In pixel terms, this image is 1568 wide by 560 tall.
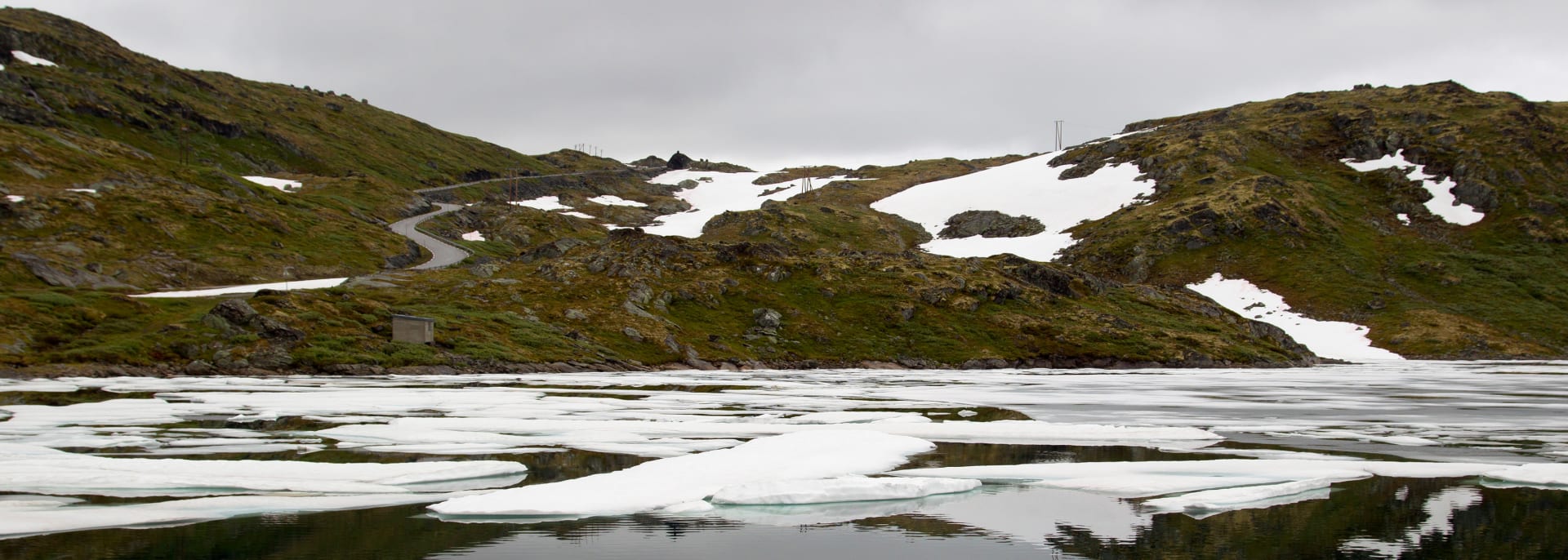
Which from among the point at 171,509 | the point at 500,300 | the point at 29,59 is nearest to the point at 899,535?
the point at 171,509

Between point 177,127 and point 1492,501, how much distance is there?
233973mm

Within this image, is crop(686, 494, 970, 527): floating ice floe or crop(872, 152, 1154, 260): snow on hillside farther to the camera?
crop(872, 152, 1154, 260): snow on hillside

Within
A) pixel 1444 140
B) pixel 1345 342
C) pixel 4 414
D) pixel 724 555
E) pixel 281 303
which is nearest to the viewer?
pixel 724 555

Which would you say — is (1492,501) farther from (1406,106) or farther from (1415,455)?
(1406,106)

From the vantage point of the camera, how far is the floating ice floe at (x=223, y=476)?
17641 mm

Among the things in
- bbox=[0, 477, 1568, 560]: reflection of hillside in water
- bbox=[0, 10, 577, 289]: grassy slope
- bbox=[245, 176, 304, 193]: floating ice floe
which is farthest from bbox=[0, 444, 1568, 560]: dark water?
bbox=[245, 176, 304, 193]: floating ice floe

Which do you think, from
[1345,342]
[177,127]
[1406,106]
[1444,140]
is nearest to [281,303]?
[1345,342]

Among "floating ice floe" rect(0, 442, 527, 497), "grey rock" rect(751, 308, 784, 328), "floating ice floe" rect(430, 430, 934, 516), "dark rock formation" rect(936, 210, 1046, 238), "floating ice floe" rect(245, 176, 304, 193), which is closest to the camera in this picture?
"floating ice floe" rect(430, 430, 934, 516)

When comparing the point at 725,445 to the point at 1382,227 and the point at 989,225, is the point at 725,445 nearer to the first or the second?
the point at 989,225

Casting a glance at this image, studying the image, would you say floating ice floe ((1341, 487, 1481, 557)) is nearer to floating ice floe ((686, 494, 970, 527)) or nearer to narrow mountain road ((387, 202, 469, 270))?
floating ice floe ((686, 494, 970, 527))

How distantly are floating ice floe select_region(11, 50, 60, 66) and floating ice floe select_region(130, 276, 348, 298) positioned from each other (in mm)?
140515

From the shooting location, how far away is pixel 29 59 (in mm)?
195500

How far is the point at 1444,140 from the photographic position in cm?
17438

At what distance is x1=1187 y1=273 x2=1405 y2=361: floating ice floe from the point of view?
4702 inches
